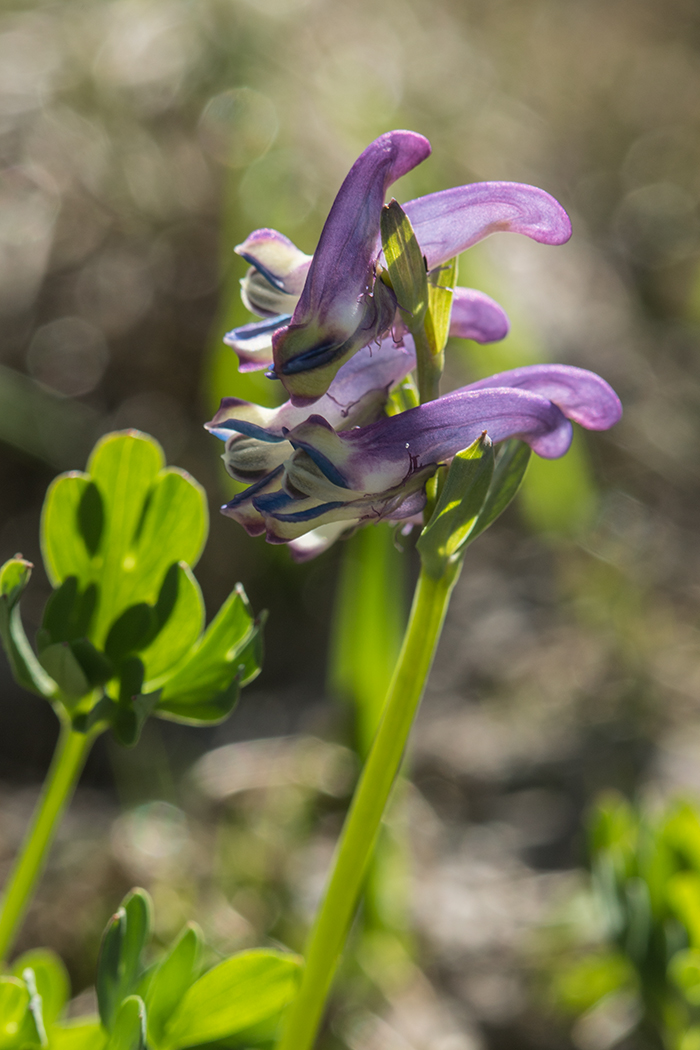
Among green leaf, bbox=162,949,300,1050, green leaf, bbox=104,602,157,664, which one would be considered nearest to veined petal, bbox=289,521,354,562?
green leaf, bbox=104,602,157,664

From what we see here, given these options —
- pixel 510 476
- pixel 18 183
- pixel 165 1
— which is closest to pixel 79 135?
pixel 18 183

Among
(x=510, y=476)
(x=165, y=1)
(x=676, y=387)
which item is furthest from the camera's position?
(x=676, y=387)

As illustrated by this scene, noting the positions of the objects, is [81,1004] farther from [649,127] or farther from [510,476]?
[649,127]

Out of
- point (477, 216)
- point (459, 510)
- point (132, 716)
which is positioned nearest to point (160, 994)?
point (132, 716)

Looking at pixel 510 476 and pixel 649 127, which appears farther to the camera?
pixel 649 127

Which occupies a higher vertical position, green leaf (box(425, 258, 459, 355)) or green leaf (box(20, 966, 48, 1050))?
green leaf (box(425, 258, 459, 355))

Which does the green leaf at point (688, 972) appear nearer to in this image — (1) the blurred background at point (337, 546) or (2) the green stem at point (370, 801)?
(1) the blurred background at point (337, 546)

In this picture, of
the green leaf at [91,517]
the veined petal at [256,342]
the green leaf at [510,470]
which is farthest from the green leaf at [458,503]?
the green leaf at [91,517]

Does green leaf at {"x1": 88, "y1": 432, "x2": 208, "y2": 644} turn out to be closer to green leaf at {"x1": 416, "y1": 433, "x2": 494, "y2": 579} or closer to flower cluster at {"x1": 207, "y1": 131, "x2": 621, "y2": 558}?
flower cluster at {"x1": 207, "y1": 131, "x2": 621, "y2": 558}
